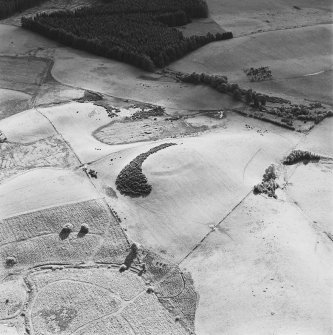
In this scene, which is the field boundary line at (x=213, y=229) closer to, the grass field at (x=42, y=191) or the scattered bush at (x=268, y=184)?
the scattered bush at (x=268, y=184)

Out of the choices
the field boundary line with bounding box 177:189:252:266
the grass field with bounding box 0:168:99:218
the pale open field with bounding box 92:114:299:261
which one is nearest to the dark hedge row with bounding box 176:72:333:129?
the pale open field with bounding box 92:114:299:261

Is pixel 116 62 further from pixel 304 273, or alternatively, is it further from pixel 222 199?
pixel 304 273

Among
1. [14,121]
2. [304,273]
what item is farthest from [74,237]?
[14,121]

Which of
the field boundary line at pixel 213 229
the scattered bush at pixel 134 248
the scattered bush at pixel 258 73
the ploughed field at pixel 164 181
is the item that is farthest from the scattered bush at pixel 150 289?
the scattered bush at pixel 258 73

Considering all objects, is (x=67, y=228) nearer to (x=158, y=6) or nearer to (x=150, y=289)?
(x=150, y=289)

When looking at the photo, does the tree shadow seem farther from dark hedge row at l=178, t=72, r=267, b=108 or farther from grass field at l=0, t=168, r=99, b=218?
dark hedge row at l=178, t=72, r=267, b=108
